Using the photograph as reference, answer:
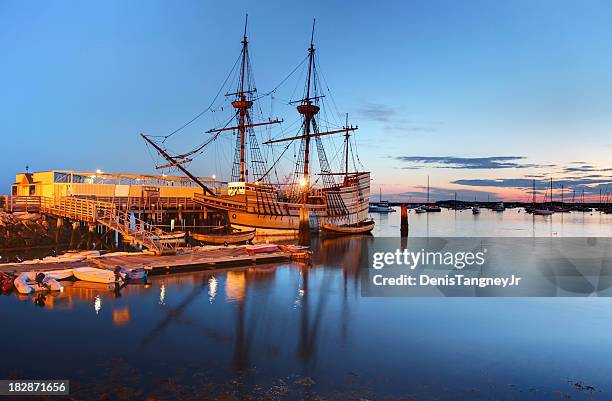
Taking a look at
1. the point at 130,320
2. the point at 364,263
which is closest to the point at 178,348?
the point at 130,320

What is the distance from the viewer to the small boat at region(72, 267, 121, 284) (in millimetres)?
26531

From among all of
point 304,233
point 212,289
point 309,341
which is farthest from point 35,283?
point 304,233

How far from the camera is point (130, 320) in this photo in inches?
790

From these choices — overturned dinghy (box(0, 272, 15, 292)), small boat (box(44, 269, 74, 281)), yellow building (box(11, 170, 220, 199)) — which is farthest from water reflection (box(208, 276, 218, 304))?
yellow building (box(11, 170, 220, 199))

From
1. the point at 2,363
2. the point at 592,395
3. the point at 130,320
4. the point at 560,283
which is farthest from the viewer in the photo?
the point at 560,283

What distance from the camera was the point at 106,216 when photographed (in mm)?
39719

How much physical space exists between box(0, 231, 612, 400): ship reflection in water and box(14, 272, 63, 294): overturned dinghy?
101 cm

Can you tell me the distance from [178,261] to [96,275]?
271 inches

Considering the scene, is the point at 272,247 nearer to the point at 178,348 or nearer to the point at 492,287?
the point at 492,287

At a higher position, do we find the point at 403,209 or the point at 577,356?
the point at 403,209

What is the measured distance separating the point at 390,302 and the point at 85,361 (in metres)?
16.4

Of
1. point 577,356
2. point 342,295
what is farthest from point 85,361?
point 577,356

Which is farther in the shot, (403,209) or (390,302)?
(403,209)

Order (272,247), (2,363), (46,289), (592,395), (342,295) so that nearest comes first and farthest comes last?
1. (592,395)
2. (2,363)
3. (46,289)
4. (342,295)
5. (272,247)
